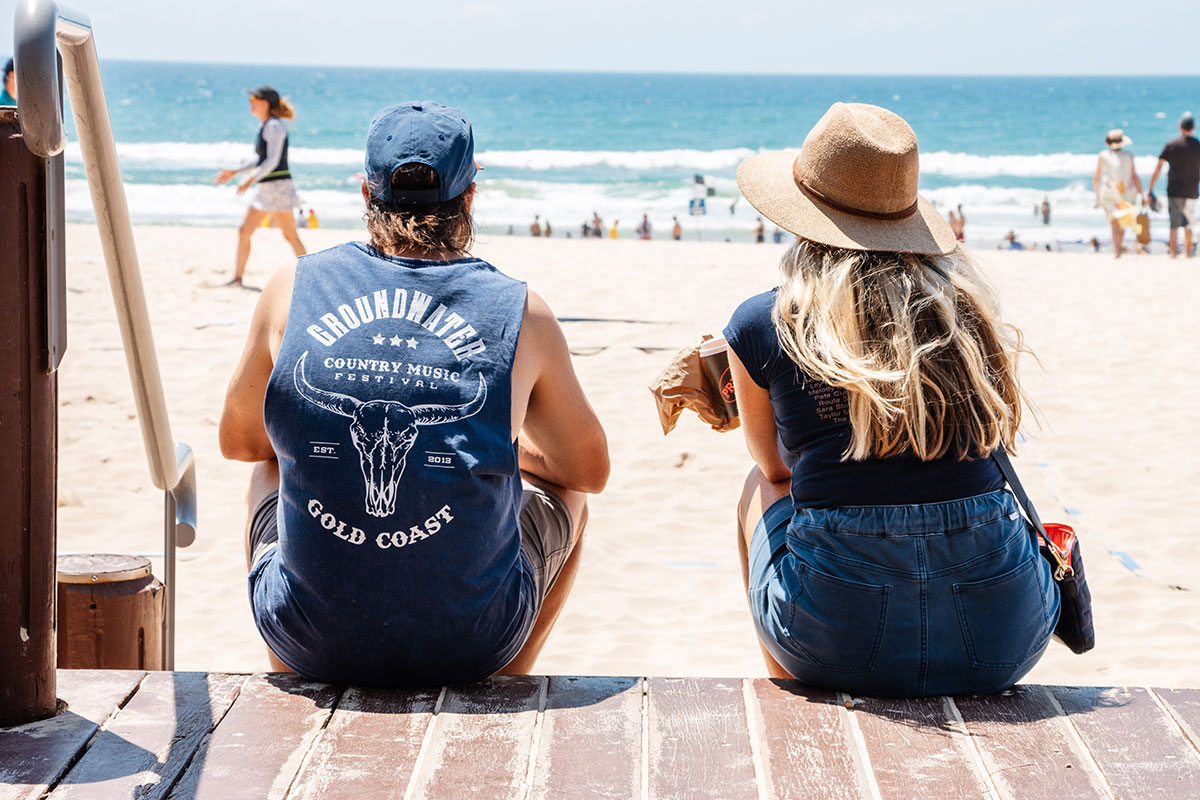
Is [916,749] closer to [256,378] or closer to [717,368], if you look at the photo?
[717,368]

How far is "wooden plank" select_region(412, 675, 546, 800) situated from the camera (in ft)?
5.16

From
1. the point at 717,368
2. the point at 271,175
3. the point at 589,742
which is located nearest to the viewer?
the point at 589,742

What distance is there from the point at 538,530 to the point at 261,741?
0.62 meters

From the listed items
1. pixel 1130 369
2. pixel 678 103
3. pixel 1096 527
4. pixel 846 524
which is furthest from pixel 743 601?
pixel 678 103

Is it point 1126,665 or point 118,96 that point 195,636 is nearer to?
point 1126,665

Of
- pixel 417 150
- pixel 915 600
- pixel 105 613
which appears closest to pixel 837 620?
pixel 915 600

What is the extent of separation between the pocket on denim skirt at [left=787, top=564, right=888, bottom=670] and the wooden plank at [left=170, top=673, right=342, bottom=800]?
0.76m

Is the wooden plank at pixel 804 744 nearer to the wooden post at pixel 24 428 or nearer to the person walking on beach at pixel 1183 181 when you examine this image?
the wooden post at pixel 24 428

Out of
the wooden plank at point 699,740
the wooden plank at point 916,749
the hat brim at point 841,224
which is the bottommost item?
the wooden plank at point 699,740

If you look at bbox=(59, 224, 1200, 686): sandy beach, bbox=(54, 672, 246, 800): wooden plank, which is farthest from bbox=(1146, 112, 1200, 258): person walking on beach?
bbox=(54, 672, 246, 800): wooden plank

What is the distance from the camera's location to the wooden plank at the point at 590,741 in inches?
62.2

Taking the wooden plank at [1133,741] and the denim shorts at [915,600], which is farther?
the denim shorts at [915,600]

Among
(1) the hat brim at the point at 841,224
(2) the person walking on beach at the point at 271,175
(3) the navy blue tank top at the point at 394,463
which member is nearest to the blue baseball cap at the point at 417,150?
(3) the navy blue tank top at the point at 394,463

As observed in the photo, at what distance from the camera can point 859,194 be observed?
1970 millimetres
